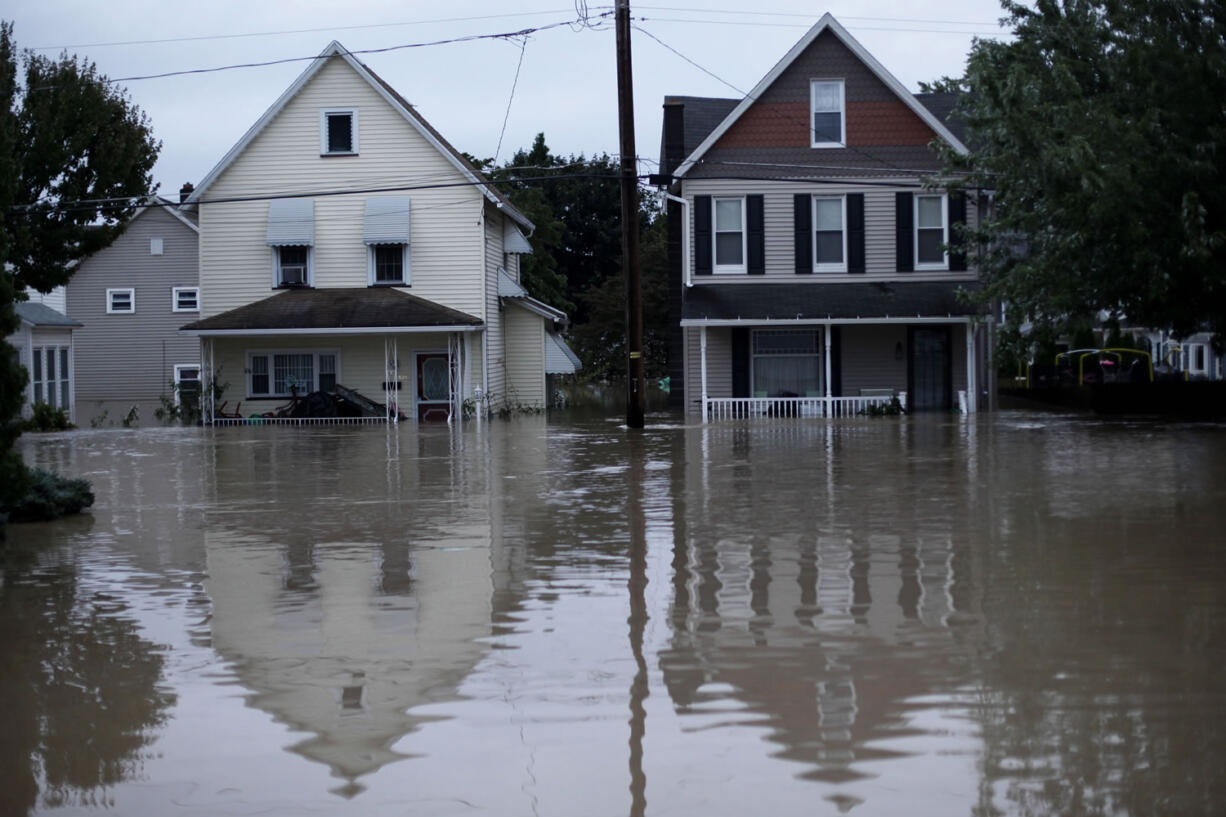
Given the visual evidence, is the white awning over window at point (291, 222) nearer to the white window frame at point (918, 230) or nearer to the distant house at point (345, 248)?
the distant house at point (345, 248)

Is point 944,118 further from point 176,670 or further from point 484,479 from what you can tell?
point 176,670

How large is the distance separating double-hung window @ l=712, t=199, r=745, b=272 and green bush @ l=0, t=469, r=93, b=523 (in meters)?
23.3

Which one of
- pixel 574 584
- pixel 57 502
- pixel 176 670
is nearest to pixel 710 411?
pixel 57 502

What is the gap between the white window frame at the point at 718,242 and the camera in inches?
1491

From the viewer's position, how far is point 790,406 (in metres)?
38.0

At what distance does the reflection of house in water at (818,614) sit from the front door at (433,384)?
25.2m

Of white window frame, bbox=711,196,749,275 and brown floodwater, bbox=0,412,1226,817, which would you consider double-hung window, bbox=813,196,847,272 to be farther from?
brown floodwater, bbox=0,412,1226,817

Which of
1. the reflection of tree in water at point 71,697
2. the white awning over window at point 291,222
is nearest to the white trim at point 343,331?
the white awning over window at point 291,222

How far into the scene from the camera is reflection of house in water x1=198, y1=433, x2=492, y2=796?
7.18m

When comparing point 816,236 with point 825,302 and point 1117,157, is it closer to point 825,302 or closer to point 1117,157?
point 825,302

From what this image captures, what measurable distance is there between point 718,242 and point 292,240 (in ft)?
39.3

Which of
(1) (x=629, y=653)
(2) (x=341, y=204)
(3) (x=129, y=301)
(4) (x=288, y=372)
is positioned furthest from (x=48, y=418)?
(1) (x=629, y=653)

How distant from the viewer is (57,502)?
52.4 feet

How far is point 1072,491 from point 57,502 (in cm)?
1121
